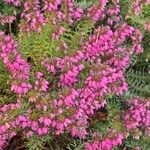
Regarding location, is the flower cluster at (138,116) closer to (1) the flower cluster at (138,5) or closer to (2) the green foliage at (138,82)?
(2) the green foliage at (138,82)

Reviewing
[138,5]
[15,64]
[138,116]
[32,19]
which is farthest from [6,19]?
[138,116]

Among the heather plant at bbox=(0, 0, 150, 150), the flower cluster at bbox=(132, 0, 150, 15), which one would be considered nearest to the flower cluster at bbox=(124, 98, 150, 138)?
the heather plant at bbox=(0, 0, 150, 150)

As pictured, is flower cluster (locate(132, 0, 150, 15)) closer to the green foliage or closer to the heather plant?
the heather plant

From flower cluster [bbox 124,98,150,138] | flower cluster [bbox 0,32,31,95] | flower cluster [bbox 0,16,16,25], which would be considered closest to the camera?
flower cluster [bbox 0,32,31,95]

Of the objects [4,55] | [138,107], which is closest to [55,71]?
[4,55]

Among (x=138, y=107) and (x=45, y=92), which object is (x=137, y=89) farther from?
(x=45, y=92)

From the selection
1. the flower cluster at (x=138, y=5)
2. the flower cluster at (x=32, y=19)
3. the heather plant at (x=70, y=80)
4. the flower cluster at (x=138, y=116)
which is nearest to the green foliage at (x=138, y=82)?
the heather plant at (x=70, y=80)

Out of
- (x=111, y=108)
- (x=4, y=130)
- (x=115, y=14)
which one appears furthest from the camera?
(x=115, y=14)

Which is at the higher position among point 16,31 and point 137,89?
point 16,31
